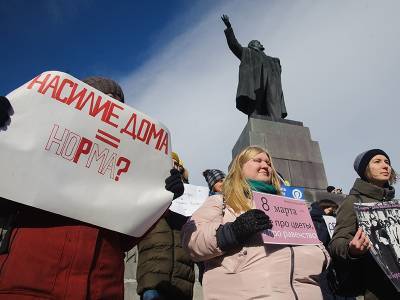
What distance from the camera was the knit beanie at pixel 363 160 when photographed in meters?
3.12

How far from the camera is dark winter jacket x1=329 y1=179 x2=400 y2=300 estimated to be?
243cm

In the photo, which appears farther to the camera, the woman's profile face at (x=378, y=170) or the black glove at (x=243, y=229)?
the woman's profile face at (x=378, y=170)

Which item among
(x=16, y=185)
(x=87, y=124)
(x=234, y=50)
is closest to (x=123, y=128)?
(x=87, y=124)

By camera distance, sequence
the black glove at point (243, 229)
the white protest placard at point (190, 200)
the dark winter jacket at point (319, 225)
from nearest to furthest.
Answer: the black glove at point (243, 229) < the dark winter jacket at point (319, 225) < the white protest placard at point (190, 200)

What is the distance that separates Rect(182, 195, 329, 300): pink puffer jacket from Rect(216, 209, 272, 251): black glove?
7cm

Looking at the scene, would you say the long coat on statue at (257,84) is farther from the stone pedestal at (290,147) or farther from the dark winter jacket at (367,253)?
the dark winter jacket at (367,253)

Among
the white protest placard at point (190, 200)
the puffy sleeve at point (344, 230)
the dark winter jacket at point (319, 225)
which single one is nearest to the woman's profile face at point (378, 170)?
the puffy sleeve at point (344, 230)

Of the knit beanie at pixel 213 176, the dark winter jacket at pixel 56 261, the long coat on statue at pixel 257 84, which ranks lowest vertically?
the dark winter jacket at pixel 56 261

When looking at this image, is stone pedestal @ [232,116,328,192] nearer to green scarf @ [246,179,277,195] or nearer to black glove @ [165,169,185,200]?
→ green scarf @ [246,179,277,195]

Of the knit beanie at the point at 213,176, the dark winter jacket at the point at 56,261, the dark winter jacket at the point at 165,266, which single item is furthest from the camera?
the knit beanie at the point at 213,176

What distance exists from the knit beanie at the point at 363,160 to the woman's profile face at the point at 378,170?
0.03 metres

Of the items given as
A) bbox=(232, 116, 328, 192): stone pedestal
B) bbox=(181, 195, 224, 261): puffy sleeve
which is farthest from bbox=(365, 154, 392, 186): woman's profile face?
bbox=(232, 116, 328, 192): stone pedestal

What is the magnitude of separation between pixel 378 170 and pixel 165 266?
184 cm

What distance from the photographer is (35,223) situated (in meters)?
1.70
